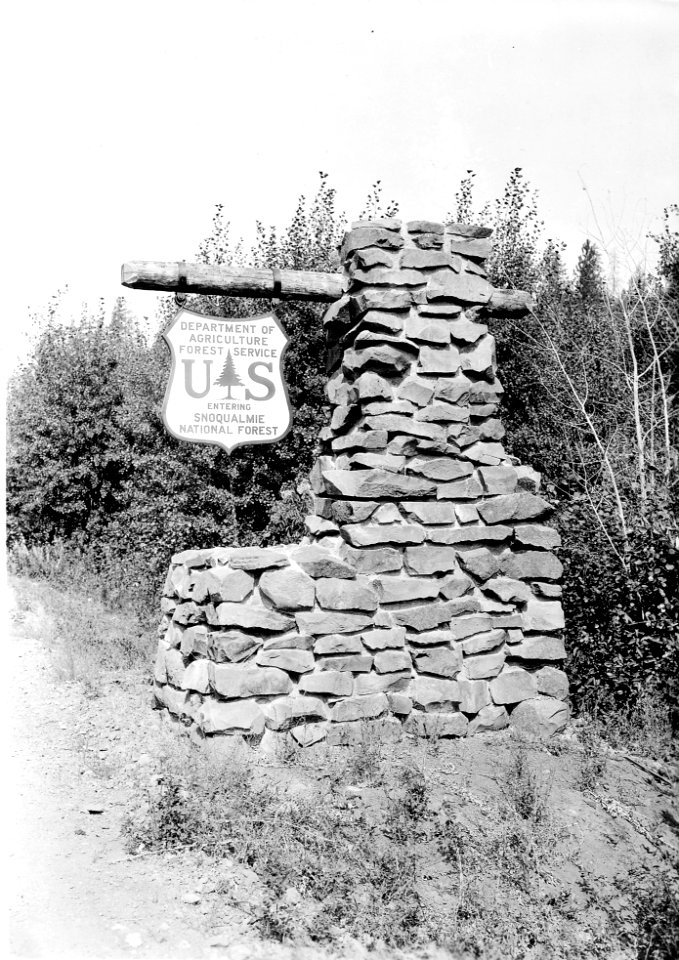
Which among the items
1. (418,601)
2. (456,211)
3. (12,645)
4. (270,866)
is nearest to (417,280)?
(418,601)

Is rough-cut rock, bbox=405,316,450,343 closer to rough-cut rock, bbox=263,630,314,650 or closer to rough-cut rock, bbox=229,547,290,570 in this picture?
rough-cut rock, bbox=229,547,290,570

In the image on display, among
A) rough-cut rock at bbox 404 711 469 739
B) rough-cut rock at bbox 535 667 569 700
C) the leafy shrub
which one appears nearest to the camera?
rough-cut rock at bbox 404 711 469 739

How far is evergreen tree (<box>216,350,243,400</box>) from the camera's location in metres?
5.41

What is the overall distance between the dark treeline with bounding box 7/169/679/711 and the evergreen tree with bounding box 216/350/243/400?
3635 millimetres

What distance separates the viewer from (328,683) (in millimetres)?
5055

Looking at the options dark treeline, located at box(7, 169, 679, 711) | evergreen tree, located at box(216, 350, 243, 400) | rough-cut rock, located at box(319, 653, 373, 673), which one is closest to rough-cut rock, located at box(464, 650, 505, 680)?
rough-cut rock, located at box(319, 653, 373, 673)

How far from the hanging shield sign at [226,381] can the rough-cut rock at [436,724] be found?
2.12 metres

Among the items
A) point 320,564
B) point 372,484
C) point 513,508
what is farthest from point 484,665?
point 372,484

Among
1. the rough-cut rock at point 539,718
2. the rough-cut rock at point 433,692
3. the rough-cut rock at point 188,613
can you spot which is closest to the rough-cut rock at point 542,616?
the rough-cut rock at point 539,718

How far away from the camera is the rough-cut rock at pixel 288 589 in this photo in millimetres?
5062

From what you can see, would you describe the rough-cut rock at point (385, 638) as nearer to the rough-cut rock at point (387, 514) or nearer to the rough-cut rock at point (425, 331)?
the rough-cut rock at point (387, 514)

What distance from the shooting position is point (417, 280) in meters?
5.64

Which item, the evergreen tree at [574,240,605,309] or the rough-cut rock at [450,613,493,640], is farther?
Result: the evergreen tree at [574,240,605,309]

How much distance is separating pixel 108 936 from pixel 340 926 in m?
0.97
